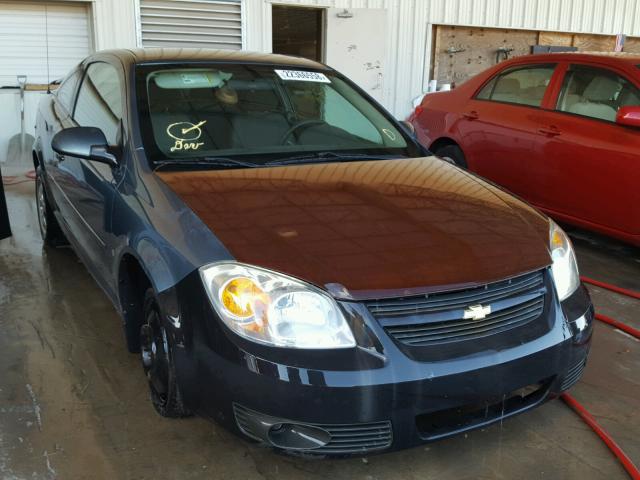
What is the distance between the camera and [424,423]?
1.99m

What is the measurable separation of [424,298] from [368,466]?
28.6 inches

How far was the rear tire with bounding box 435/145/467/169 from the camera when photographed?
5492mm

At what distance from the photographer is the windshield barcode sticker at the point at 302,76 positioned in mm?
3287

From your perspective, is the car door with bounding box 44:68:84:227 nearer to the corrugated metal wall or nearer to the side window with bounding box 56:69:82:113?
the side window with bounding box 56:69:82:113

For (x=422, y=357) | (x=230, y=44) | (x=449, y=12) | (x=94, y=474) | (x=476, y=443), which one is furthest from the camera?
(x=449, y=12)

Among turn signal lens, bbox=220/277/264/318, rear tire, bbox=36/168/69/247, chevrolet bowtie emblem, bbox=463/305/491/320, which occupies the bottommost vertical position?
rear tire, bbox=36/168/69/247

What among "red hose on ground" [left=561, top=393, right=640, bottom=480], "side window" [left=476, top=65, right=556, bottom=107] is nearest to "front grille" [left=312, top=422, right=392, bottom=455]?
"red hose on ground" [left=561, top=393, right=640, bottom=480]

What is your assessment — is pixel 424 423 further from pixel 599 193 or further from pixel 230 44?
pixel 230 44

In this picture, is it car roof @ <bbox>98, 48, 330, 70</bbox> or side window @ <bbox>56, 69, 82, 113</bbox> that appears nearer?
car roof @ <bbox>98, 48, 330, 70</bbox>

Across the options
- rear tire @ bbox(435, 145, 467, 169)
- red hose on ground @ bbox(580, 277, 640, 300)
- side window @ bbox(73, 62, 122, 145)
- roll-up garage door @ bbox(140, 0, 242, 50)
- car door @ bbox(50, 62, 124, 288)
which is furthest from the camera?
roll-up garage door @ bbox(140, 0, 242, 50)

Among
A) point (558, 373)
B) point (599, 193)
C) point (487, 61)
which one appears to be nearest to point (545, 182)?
point (599, 193)

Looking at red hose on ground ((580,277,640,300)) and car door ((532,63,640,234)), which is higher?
car door ((532,63,640,234))

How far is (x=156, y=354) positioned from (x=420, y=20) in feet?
26.7

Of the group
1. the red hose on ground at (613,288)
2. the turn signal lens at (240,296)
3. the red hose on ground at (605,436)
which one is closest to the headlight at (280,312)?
the turn signal lens at (240,296)
